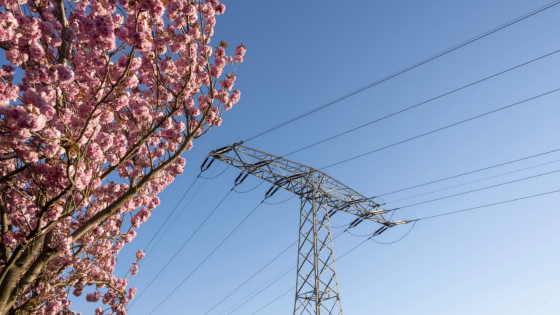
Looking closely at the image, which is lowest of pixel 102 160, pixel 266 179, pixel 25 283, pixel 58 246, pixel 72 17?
pixel 25 283

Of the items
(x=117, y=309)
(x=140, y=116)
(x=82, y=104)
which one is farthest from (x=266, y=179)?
(x=82, y=104)

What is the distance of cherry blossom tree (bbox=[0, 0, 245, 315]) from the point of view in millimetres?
4742

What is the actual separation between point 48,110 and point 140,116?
6.15 feet

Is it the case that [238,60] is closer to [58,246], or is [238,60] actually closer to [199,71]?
[199,71]

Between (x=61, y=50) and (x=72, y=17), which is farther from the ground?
(x=72, y=17)

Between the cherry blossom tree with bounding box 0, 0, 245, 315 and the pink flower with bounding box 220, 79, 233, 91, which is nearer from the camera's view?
the cherry blossom tree with bounding box 0, 0, 245, 315

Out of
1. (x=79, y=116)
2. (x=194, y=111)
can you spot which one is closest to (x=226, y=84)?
→ (x=194, y=111)

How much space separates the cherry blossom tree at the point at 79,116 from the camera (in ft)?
15.6

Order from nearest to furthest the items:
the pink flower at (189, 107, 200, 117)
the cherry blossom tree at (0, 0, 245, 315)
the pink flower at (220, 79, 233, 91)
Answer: the cherry blossom tree at (0, 0, 245, 315) < the pink flower at (189, 107, 200, 117) < the pink flower at (220, 79, 233, 91)

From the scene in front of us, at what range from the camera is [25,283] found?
17.1 feet

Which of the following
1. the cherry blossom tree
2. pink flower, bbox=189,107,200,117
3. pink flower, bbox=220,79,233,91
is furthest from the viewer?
pink flower, bbox=220,79,233,91

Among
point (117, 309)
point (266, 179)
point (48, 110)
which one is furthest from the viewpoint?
point (266, 179)

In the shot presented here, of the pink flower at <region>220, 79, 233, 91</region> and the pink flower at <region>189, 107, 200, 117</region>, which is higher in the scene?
the pink flower at <region>220, 79, 233, 91</region>

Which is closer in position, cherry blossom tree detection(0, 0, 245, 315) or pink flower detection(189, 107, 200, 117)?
cherry blossom tree detection(0, 0, 245, 315)
